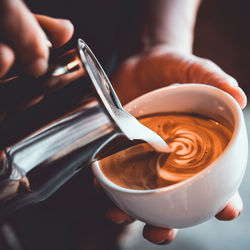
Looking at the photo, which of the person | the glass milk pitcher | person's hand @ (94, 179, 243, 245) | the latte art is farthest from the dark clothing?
the glass milk pitcher

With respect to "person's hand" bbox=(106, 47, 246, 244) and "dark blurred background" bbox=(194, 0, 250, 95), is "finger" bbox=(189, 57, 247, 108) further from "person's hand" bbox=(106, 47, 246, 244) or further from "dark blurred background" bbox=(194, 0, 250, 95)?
"dark blurred background" bbox=(194, 0, 250, 95)

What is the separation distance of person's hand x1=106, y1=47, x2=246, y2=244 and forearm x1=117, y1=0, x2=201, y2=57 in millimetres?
117

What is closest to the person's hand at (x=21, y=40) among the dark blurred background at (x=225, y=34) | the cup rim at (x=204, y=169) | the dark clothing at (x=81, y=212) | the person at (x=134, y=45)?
the person at (x=134, y=45)

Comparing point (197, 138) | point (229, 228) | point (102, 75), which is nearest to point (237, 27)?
point (229, 228)

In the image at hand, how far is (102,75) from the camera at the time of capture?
562 millimetres

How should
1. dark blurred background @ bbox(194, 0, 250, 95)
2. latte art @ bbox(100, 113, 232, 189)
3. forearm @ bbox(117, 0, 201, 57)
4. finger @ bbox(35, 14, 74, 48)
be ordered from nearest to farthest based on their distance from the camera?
finger @ bbox(35, 14, 74, 48) < latte art @ bbox(100, 113, 232, 189) < forearm @ bbox(117, 0, 201, 57) < dark blurred background @ bbox(194, 0, 250, 95)

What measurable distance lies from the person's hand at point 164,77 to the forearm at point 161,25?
4.6 inches

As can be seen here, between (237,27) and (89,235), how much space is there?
132 centimetres

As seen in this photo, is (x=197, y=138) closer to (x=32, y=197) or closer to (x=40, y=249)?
(x=32, y=197)

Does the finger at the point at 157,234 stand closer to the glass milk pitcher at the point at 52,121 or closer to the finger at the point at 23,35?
the glass milk pitcher at the point at 52,121

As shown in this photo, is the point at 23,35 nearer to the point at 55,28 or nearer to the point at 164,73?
the point at 55,28

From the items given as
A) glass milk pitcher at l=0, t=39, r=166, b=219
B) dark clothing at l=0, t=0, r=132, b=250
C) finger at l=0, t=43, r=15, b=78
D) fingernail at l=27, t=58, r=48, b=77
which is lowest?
dark clothing at l=0, t=0, r=132, b=250

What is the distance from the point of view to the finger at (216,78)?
2.31 ft

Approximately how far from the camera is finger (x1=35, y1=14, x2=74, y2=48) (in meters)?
0.46
